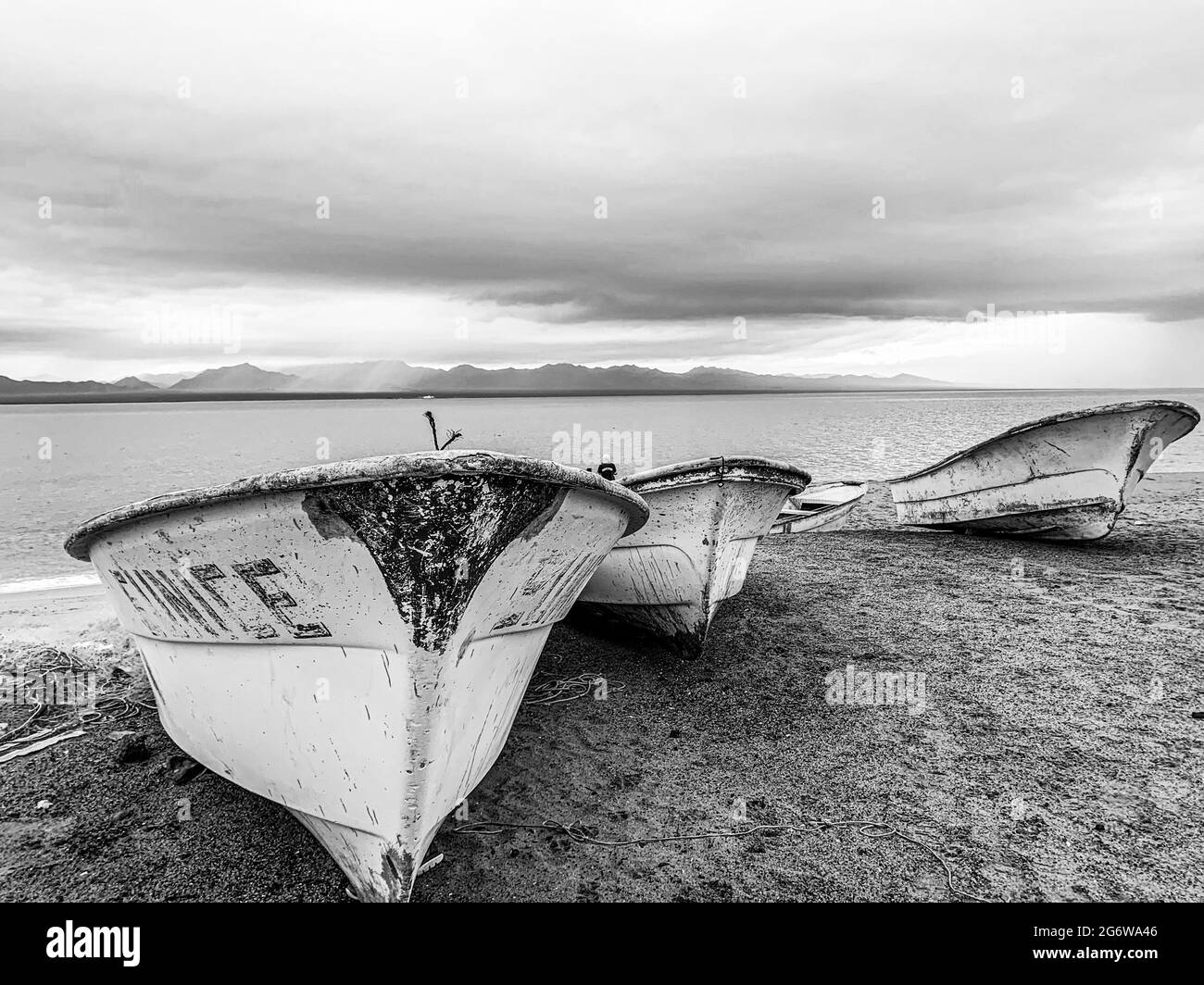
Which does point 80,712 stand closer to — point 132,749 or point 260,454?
point 132,749

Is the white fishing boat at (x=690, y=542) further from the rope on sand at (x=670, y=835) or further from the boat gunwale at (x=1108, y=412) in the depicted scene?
the boat gunwale at (x=1108, y=412)

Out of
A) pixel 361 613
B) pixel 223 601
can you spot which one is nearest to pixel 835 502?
pixel 361 613

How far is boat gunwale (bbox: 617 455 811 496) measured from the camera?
5293 millimetres

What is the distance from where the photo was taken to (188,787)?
405cm

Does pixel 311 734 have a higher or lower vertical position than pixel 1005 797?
higher

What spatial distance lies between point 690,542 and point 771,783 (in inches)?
78.7

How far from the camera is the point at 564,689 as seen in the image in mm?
5578

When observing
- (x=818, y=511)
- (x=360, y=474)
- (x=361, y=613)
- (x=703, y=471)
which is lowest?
(x=818, y=511)

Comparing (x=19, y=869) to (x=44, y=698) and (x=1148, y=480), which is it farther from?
(x=1148, y=480)

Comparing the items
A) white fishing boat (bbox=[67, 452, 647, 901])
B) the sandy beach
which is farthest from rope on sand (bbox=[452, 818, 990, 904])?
white fishing boat (bbox=[67, 452, 647, 901])

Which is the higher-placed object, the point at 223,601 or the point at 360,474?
the point at 360,474

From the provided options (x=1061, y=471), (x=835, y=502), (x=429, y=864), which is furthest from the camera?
(x=835, y=502)

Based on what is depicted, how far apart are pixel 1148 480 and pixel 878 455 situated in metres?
14.3

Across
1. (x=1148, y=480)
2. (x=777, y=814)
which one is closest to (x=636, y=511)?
(x=777, y=814)
